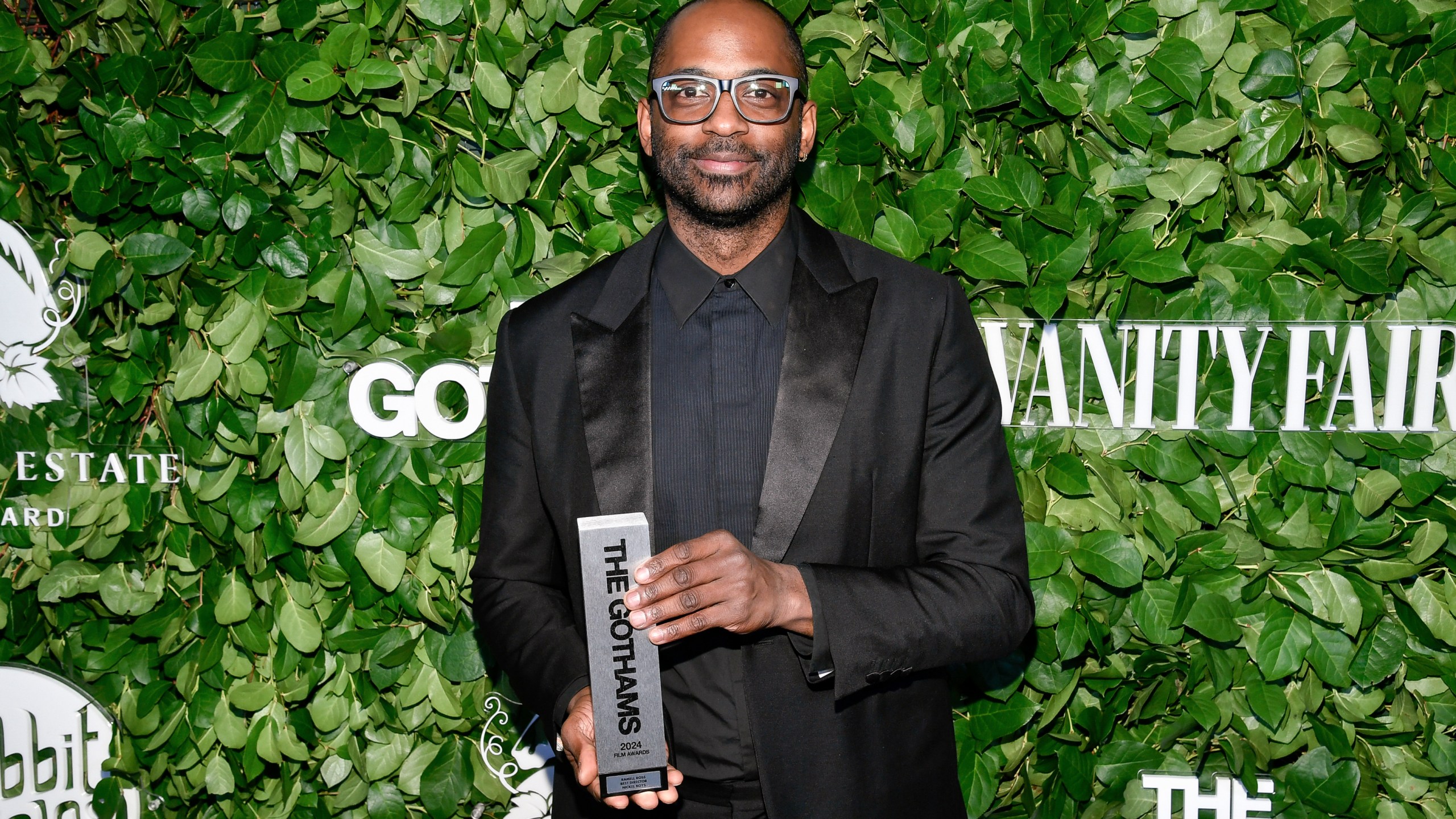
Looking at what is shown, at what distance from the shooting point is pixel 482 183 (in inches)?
76.3

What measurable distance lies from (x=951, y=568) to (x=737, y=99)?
2.40 feet

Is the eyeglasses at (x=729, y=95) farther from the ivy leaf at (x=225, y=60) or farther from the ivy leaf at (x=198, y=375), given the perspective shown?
the ivy leaf at (x=198, y=375)

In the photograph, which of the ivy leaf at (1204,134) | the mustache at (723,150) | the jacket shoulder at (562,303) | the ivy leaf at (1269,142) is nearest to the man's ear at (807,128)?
the mustache at (723,150)

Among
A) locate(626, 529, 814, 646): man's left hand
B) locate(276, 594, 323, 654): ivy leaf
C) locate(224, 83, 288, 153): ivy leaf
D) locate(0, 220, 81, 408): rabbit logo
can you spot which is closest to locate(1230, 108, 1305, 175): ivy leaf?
locate(626, 529, 814, 646): man's left hand

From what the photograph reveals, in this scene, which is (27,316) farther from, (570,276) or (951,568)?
(951,568)

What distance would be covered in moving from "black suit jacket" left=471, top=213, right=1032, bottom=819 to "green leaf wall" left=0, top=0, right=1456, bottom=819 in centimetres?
33

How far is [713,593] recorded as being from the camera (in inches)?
47.4

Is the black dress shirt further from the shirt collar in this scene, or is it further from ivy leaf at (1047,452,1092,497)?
ivy leaf at (1047,452,1092,497)

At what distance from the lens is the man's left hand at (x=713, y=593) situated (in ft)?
3.80

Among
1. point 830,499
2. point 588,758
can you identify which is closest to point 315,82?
point 830,499

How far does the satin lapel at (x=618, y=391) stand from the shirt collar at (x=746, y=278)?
0.14ft

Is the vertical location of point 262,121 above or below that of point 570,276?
above

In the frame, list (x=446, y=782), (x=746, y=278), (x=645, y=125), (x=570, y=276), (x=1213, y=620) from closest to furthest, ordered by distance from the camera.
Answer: (x=746, y=278) < (x=645, y=125) < (x=1213, y=620) < (x=570, y=276) < (x=446, y=782)

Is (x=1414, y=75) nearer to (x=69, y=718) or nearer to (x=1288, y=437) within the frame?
(x=1288, y=437)
